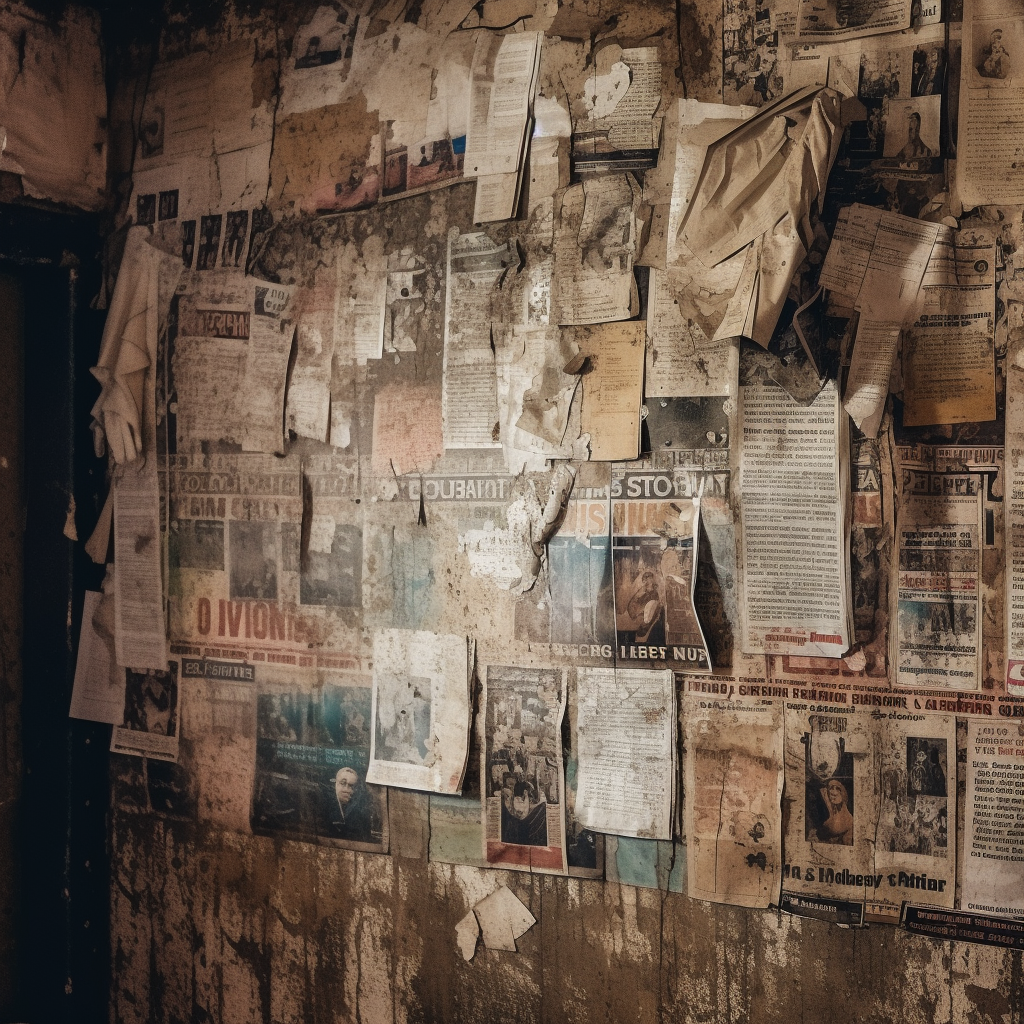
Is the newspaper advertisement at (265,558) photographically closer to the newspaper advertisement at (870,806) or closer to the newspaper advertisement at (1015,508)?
the newspaper advertisement at (870,806)

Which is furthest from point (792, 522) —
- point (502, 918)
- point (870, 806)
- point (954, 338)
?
point (502, 918)

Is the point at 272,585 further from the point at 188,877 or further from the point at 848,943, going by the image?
the point at 848,943

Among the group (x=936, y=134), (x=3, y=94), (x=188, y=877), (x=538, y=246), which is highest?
(x=3, y=94)

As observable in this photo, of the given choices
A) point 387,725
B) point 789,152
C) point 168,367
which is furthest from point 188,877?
point 789,152

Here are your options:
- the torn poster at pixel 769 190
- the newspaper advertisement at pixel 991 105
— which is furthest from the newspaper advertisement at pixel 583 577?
the newspaper advertisement at pixel 991 105

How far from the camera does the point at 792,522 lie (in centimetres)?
150

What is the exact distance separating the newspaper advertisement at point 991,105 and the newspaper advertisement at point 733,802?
3.05 ft

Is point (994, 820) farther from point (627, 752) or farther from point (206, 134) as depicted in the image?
point (206, 134)

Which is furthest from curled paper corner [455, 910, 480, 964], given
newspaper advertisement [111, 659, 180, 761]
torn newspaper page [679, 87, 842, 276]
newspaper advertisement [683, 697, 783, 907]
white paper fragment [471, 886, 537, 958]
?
torn newspaper page [679, 87, 842, 276]

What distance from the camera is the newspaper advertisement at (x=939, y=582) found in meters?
1.42

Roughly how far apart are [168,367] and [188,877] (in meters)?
1.20

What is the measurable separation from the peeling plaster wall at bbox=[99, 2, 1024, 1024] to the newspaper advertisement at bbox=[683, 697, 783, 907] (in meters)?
0.05

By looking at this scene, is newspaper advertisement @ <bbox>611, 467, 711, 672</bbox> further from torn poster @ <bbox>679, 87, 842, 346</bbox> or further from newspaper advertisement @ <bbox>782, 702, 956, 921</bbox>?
torn poster @ <bbox>679, 87, 842, 346</bbox>

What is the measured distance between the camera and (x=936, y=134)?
143 cm
